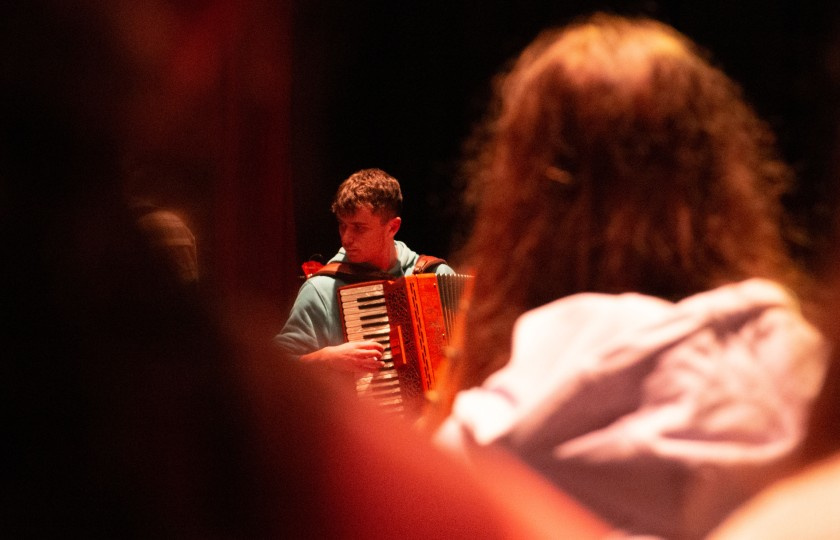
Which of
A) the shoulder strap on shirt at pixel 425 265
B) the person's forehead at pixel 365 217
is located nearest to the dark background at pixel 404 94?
the shoulder strap on shirt at pixel 425 265

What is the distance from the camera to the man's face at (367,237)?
3029 mm

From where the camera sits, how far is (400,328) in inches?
116

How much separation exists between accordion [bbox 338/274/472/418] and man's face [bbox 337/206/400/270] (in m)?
0.14

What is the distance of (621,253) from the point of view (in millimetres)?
822

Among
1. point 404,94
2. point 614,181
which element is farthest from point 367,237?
point 614,181

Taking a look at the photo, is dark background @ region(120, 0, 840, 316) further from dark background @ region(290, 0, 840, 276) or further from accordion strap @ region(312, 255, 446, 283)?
accordion strap @ region(312, 255, 446, 283)

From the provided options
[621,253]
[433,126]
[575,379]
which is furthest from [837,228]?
[433,126]

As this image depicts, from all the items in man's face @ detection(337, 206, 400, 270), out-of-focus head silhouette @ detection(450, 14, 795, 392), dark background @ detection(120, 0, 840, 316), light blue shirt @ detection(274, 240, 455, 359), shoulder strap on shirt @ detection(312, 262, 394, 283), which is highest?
dark background @ detection(120, 0, 840, 316)

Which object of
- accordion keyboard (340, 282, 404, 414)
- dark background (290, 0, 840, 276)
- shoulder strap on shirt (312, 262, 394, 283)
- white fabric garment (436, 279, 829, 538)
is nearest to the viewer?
white fabric garment (436, 279, 829, 538)

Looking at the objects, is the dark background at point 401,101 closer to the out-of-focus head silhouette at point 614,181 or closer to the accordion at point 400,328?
the accordion at point 400,328

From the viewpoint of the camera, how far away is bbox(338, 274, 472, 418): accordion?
2928 mm

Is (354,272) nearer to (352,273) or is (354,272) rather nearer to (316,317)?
(352,273)

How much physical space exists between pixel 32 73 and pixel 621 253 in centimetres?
67

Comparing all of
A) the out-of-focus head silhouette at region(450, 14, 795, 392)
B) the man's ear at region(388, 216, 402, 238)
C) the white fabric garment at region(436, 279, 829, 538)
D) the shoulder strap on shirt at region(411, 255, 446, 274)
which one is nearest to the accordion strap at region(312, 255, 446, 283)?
the shoulder strap on shirt at region(411, 255, 446, 274)
